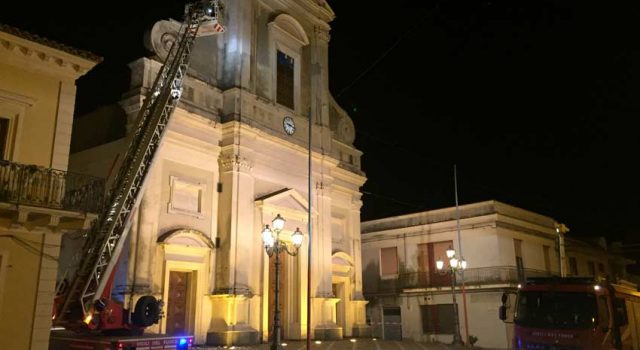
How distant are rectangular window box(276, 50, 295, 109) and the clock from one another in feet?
3.04

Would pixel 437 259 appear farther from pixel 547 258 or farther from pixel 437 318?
pixel 547 258

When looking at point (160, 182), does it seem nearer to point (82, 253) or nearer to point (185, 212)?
point (185, 212)

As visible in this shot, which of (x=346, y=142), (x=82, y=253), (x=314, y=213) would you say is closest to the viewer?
(x=82, y=253)

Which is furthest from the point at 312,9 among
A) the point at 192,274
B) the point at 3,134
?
the point at 3,134

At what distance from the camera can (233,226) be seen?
1989 cm

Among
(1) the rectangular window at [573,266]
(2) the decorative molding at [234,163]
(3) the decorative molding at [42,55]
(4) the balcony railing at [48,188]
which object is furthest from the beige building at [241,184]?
(1) the rectangular window at [573,266]

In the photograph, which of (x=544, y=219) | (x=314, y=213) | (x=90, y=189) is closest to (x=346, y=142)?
(x=314, y=213)

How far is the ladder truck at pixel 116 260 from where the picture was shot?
12812 mm

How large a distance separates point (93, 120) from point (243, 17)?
7.03 metres

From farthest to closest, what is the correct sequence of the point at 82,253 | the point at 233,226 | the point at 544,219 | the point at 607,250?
the point at 607,250, the point at 544,219, the point at 233,226, the point at 82,253

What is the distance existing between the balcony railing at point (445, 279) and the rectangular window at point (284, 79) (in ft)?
43.8

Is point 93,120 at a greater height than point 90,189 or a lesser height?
greater

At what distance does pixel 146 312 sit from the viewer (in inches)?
→ 550

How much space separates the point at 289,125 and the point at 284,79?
2.34 meters
